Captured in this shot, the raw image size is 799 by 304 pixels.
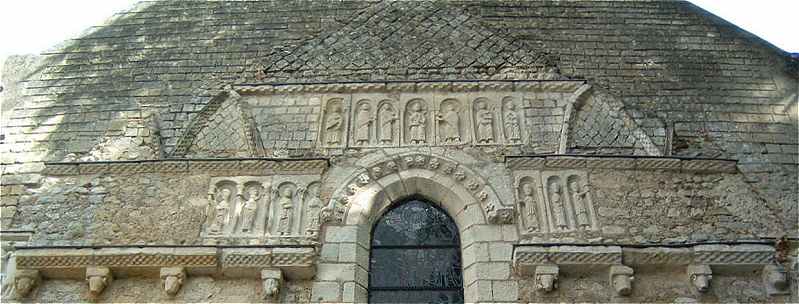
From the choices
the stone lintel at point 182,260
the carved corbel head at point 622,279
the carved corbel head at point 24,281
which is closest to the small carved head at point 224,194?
the stone lintel at point 182,260

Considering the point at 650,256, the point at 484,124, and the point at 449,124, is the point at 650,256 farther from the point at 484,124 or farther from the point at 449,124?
the point at 449,124

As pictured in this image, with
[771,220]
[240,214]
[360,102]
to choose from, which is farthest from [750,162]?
[240,214]

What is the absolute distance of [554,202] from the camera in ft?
21.6

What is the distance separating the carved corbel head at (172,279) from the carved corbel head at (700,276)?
13.8ft

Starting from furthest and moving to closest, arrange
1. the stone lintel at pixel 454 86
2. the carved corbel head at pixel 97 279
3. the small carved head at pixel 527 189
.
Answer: the stone lintel at pixel 454 86, the small carved head at pixel 527 189, the carved corbel head at pixel 97 279

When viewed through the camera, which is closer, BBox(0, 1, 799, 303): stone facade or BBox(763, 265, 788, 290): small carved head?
BBox(763, 265, 788, 290): small carved head

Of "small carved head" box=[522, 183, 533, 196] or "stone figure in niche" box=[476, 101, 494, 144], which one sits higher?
"stone figure in niche" box=[476, 101, 494, 144]

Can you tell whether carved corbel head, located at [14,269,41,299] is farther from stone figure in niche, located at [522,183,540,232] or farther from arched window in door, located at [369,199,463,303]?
stone figure in niche, located at [522,183,540,232]

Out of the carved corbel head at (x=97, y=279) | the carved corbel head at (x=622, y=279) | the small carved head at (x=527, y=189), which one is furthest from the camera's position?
the small carved head at (x=527, y=189)

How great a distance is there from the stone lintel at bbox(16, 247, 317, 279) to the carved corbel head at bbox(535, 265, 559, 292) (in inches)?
73.3

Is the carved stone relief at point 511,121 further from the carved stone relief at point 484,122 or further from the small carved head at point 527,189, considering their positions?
the small carved head at point 527,189

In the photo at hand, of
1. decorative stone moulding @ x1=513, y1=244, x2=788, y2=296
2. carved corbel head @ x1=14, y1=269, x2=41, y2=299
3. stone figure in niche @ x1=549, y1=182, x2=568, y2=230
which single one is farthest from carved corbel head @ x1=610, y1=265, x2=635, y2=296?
carved corbel head @ x1=14, y1=269, x2=41, y2=299

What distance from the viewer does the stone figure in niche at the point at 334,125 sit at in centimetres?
721

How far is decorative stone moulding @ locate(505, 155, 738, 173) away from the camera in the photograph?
6.80 meters
